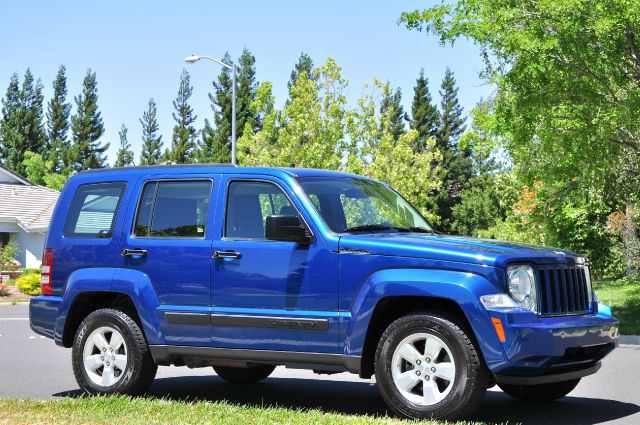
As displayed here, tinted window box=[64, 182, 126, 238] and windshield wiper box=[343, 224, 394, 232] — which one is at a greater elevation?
tinted window box=[64, 182, 126, 238]

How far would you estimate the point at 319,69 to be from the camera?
144ft

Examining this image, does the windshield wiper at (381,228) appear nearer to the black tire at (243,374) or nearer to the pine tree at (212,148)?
the black tire at (243,374)

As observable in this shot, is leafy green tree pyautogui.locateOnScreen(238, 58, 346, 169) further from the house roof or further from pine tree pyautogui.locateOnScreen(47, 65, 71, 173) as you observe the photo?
pine tree pyautogui.locateOnScreen(47, 65, 71, 173)

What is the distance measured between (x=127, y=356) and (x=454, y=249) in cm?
340

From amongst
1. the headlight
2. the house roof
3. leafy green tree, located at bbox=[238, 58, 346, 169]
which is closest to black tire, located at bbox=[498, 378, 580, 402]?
the headlight

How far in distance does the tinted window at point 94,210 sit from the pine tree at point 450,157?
83.6 meters

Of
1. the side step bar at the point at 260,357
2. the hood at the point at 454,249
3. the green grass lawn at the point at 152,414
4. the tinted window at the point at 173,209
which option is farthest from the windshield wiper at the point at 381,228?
the green grass lawn at the point at 152,414

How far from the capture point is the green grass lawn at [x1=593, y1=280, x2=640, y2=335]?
20206 millimetres

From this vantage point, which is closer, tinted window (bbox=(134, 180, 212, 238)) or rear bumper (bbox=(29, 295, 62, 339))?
tinted window (bbox=(134, 180, 212, 238))

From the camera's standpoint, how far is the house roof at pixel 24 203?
4991 centimetres

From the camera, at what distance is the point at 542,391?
367 inches

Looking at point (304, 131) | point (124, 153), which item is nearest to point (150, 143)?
point (124, 153)

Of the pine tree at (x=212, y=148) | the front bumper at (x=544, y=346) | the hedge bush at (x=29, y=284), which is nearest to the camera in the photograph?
the front bumper at (x=544, y=346)

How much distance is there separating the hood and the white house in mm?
41134
